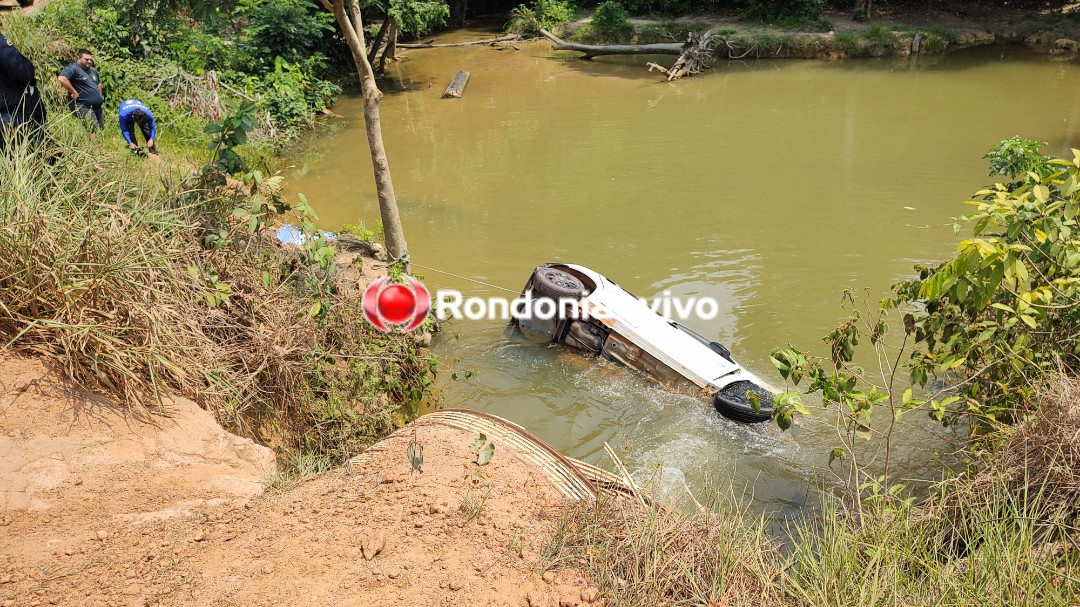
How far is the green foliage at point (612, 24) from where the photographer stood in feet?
75.6

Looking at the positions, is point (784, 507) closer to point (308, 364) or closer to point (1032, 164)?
point (308, 364)

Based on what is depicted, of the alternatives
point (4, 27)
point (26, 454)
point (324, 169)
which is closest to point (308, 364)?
point (26, 454)

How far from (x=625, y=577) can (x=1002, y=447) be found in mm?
2459

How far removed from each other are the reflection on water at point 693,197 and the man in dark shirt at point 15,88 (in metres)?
4.49

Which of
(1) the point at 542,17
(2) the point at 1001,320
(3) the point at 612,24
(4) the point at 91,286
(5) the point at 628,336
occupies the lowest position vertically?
(5) the point at 628,336

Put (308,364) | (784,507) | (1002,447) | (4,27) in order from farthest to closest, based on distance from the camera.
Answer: (4,27) → (784,507) → (308,364) → (1002,447)

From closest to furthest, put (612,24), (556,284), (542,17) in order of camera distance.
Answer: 1. (556,284)
2. (612,24)
3. (542,17)

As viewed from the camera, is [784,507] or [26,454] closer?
[26,454]

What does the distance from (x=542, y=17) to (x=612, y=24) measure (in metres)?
3.24

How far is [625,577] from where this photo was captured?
358 centimetres

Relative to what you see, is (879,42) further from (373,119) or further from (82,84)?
(82,84)

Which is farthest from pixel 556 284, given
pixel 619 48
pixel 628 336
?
pixel 619 48

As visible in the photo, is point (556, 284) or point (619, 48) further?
point (619, 48)

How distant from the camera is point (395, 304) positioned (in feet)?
22.2
